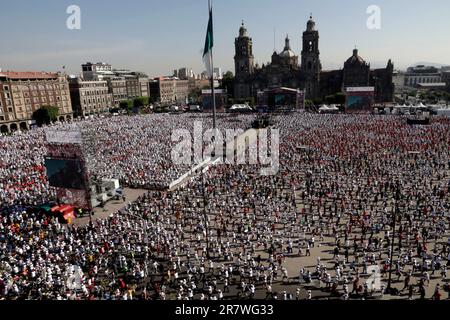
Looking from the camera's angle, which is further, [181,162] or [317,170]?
[181,162]

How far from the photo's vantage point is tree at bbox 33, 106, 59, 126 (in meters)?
79.5

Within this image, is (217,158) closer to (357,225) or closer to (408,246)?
(357,225)

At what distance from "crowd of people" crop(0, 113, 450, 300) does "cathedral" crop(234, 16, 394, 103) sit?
74.0m

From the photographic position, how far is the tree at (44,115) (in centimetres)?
7953

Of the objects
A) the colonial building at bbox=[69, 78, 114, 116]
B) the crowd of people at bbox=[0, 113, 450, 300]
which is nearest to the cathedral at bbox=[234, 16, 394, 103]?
the colonial building at bbox=[69, 78, 114, 116]

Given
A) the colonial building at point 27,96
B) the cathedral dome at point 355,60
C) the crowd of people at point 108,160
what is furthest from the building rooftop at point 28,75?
the cathedral dome at point 355,60

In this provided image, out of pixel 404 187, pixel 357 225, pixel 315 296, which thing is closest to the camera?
pixel 315 296

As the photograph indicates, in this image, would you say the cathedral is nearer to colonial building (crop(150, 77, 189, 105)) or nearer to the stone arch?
colonial building (crop(150, 77, 189, 105))

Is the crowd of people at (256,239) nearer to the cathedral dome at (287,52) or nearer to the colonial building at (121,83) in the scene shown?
the colonial building at (121,83)

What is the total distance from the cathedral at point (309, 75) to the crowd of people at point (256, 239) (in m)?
74.0

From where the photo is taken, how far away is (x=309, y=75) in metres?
106
